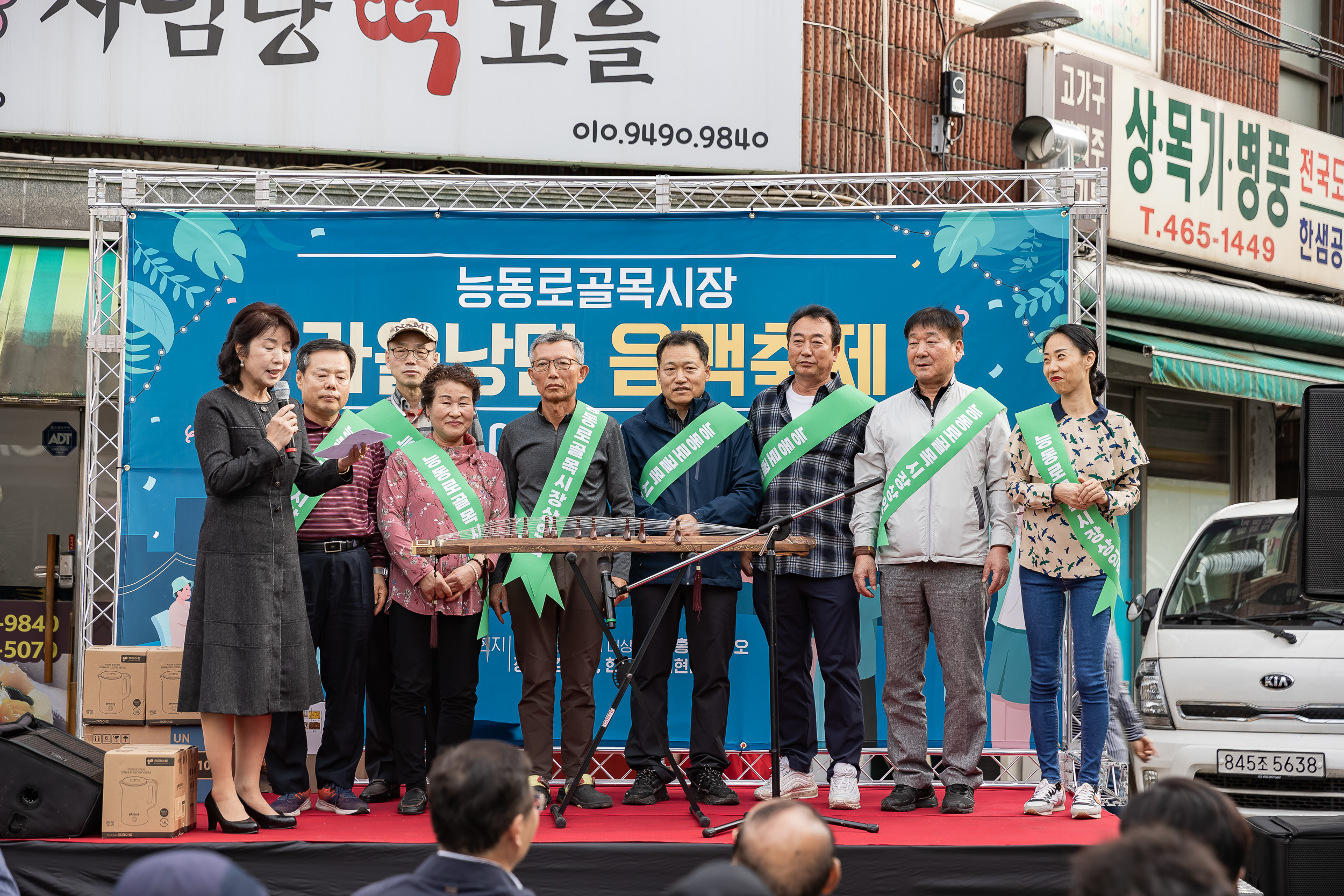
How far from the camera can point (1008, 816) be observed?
4.66 meters

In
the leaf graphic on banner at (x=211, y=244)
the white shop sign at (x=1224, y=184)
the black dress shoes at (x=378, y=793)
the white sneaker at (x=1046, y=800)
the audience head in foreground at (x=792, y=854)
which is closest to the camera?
the audience head in foreground at (x=792, y=854)

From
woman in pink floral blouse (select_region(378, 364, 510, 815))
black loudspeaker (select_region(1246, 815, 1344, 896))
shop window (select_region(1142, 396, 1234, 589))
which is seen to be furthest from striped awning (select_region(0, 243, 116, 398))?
shop window (select_region(1142, 396, 1234, 589))

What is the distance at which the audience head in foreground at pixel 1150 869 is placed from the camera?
1.67m

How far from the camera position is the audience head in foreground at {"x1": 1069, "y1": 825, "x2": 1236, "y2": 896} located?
1675 mm

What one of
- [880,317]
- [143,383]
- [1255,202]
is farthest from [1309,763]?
[1255,202]

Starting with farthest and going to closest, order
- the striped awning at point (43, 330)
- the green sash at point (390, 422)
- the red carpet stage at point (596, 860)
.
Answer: the striped awning at point (43, 330)
the green sash at point (390, 422)
the red carpet stage at point (596, 860)

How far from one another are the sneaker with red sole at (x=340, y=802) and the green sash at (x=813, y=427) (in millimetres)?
2028

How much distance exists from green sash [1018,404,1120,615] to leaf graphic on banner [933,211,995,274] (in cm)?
132

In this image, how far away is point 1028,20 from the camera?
8742 millimetres

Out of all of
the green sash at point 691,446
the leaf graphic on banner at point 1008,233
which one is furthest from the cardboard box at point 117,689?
the leaf graphic on banner at point 1008,233

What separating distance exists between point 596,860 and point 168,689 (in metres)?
2.12

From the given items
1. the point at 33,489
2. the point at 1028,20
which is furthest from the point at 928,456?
the point at 33,489

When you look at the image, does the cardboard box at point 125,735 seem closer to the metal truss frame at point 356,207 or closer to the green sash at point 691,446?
the metal truss frame at point 356,207

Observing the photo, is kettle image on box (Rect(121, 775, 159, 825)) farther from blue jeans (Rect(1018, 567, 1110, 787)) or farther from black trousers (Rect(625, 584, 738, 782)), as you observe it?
blue jeans (Rect(1018, 567, 1110, 787))
